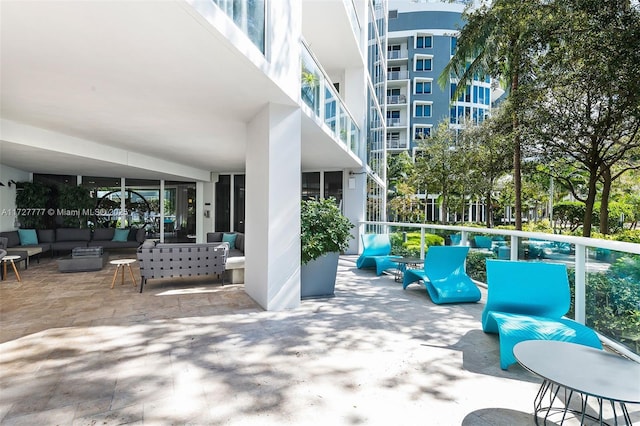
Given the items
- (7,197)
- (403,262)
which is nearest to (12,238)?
(7,197)

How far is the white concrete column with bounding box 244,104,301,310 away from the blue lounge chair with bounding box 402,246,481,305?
2232 mm

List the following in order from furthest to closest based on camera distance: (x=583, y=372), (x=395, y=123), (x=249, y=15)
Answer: (x=395, y=123) < (x=249, y=15) < (x=583, y=372)

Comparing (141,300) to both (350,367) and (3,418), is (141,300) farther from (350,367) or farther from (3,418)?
(350,367)

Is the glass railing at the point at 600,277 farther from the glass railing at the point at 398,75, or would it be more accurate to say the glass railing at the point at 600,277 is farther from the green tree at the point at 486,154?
the glass railing at the point at 398,75

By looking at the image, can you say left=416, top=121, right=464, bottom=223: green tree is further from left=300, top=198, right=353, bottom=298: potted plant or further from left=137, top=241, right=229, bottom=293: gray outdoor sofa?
left=137, top=241, right=229, bottom=293: gray outdoor sofa

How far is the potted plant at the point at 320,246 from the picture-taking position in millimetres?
5918

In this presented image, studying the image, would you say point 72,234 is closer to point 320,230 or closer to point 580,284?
point 320,230

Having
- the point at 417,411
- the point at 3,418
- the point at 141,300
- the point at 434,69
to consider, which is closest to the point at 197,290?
the point at 141,300

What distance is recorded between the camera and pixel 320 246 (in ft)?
19.3

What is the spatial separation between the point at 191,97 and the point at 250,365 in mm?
3625

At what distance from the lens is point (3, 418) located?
249 cm

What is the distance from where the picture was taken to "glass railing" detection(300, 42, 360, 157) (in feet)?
19.9

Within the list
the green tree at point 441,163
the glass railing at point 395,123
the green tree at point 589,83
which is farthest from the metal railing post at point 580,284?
the glass railing at point 395,123

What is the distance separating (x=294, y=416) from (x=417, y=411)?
2.99 feet
